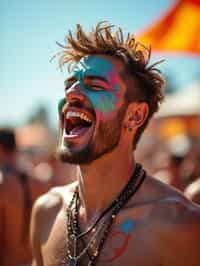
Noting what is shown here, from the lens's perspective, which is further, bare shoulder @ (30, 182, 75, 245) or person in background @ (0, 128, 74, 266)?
person in background @ (0, 128, 74, 266)

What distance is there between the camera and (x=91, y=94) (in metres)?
2.98

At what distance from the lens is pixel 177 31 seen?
668 cm

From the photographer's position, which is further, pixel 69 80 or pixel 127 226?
pixel 69 80

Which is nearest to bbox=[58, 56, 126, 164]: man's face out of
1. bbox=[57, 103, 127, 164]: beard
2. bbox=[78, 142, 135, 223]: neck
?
bbox=[57, 103, 127, 164]: beard

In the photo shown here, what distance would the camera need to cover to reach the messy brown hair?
311cm

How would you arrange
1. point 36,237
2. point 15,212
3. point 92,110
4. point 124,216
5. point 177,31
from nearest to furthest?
point 124,216, point 92,110, point 36,237, point 15,212, point 177,31

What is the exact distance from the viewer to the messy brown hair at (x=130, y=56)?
3.11 m

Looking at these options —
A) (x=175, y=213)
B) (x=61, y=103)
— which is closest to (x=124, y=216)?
(x=175, y=213)

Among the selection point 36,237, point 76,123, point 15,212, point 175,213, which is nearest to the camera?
point 175,213

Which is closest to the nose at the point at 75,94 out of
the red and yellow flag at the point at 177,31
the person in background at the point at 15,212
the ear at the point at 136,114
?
the ear at the point at 136,114

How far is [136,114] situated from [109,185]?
1.63ft

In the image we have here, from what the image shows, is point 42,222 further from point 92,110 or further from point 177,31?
point 177,31

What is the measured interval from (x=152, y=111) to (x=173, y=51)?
11.9 ft

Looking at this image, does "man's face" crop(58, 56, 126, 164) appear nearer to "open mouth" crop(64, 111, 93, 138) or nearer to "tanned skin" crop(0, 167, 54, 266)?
"open mouth" crop(64, 111, 93, 138)
